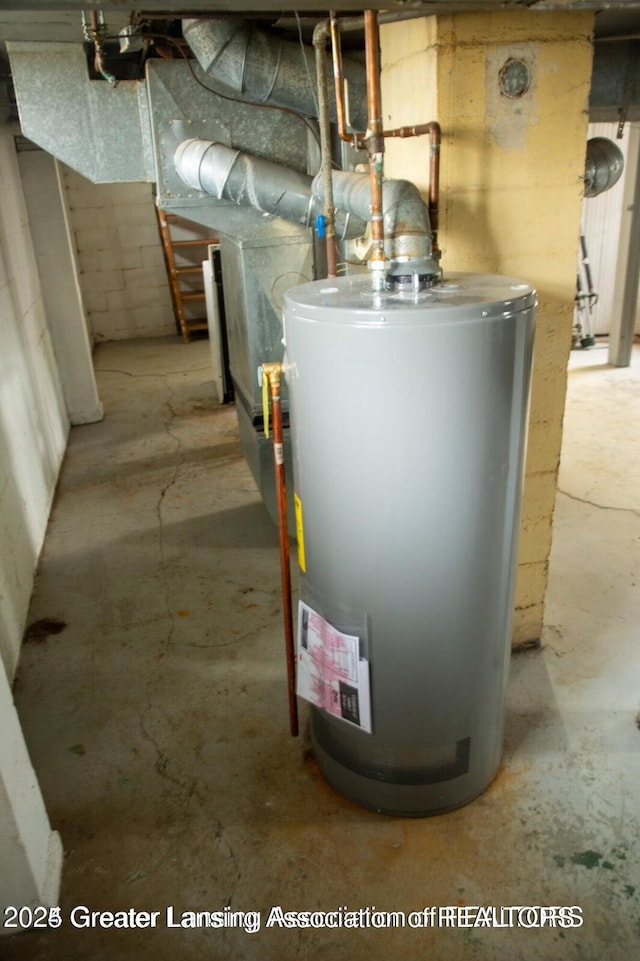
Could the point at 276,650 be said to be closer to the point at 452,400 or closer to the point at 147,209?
the point at 452,400

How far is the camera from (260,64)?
240cm

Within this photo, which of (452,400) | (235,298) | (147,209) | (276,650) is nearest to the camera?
(452,400)

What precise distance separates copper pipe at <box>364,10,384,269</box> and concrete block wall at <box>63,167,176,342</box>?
652 cm

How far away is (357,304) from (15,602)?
1.97 meters

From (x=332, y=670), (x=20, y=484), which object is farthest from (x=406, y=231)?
(x=20, y=484)

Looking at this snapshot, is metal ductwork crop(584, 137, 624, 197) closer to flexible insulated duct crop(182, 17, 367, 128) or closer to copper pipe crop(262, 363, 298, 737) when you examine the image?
flexible insulated duct crop(182, 17, 367, 128)

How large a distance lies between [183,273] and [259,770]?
654 centimetres

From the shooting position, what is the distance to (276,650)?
2.52 m

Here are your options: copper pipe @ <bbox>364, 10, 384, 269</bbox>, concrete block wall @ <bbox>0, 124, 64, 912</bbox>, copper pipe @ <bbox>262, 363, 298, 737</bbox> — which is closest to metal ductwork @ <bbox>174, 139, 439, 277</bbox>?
copper pipe @ <bbox>364, 10, 384, 269</bbox>

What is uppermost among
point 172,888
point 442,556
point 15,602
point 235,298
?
point 235,298

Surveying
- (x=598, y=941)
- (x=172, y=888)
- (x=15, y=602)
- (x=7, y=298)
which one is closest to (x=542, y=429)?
(x=598, y=941)

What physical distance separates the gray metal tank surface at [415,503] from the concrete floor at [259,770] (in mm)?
202

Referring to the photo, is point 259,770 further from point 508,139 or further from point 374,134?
point 508,139

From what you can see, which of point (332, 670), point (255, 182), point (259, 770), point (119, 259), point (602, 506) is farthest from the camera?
point (119, 259)
